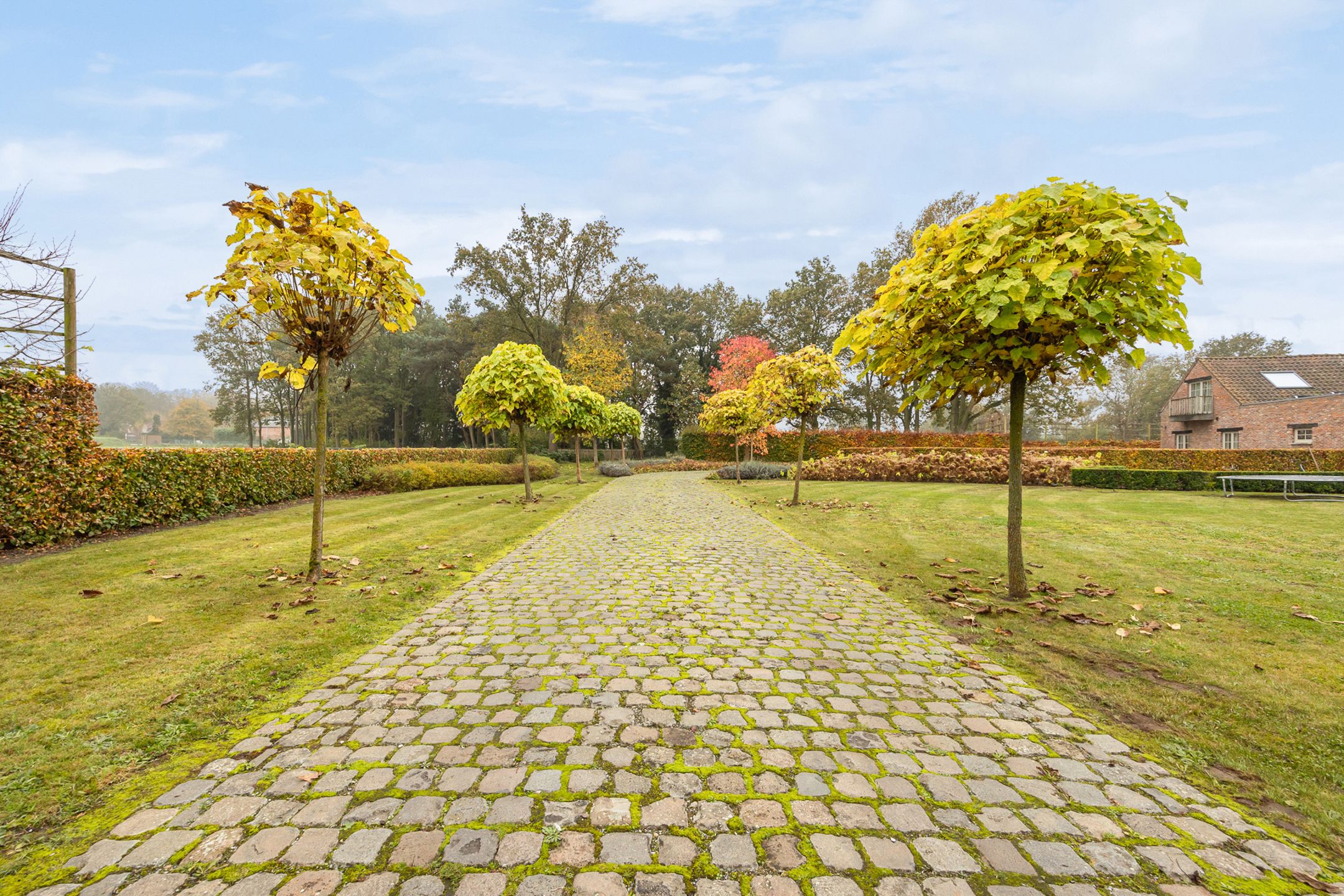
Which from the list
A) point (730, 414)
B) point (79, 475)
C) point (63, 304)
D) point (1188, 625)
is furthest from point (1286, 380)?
point (63, 304)

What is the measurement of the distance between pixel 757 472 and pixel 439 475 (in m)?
12.5

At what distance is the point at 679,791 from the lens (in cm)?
240

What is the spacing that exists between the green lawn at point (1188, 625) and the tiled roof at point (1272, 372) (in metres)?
28.4

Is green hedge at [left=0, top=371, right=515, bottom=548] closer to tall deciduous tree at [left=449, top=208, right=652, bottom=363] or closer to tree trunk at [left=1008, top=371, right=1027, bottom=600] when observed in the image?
tree trunk at [left=1008, top=371, right=1027, bottom=600]

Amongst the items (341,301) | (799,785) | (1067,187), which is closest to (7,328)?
(341,301)

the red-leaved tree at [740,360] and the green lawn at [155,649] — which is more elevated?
the red-leaved tree at [740,360]

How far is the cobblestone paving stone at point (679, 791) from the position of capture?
Result: 76.0 inches

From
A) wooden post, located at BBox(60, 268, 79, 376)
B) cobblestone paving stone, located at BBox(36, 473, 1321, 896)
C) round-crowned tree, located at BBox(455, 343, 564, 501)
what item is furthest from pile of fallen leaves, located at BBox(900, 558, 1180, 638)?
wooden post, located at BBox(60, 268, 79, 376)

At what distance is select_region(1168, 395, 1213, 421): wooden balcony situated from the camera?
1300 inches

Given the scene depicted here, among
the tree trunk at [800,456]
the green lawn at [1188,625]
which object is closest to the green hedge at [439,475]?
the tree trunk at [800,456]

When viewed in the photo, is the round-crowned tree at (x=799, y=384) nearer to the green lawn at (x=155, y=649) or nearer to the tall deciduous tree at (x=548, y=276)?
the green lawn at (x=155, y=649)

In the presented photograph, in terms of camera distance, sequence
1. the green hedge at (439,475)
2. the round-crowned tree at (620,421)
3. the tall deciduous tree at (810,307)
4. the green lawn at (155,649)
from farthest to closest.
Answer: the tall deciduous tree at (810,307) → the round-crowned tree at (620,421) → the green hedge at (439,475) → the green lawn at (155,649)

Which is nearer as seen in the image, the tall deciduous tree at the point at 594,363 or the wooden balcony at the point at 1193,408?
the tall deciduous tree at the point at 594,363

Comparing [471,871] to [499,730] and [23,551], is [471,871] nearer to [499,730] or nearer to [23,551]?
[499,730]
